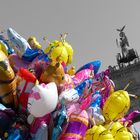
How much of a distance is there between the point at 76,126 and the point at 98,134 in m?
0.30

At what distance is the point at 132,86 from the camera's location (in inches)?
1030

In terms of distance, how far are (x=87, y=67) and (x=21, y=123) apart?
1.85 meters

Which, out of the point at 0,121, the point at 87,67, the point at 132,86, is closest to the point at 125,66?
the point at 132,86

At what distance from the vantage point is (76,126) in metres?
5.35

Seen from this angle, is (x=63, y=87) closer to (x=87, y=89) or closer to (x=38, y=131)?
(x=87, y=89)

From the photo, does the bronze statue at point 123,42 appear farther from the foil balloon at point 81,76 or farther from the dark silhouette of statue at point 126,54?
the foil balloon at point 81,76

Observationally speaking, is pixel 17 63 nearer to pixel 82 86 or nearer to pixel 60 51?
pixel 60 51

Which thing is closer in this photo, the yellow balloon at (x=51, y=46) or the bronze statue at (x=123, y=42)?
A: the yellow balloon at (x=51, y=46)

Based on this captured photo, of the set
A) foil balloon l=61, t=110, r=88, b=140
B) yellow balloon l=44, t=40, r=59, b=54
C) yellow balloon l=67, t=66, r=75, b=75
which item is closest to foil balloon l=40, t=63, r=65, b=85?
foil balloon l=61, t=110, r=88, b=140

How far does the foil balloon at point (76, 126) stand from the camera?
5.27m

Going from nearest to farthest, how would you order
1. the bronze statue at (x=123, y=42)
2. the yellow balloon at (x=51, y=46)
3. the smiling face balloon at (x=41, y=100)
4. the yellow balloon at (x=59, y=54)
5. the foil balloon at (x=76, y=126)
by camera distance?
1. the smiling face balloon at (x=41, y=100)
2. the foil balloon at (x=76, y=126)
3. the yellow balloon at (x=59, y=54)
4. the yellow balloon at (x=51, y=46)
5. the bronze statue at (x=123, y=42)

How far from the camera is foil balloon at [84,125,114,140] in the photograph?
5.28 metres

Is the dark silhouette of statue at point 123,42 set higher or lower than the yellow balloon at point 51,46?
lower

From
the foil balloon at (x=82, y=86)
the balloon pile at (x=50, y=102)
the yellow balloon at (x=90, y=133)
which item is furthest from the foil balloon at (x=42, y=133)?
the foil balloon at (x=82, y=86)
